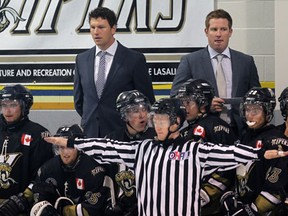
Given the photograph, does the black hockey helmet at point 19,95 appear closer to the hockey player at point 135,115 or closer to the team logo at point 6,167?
the team logo at point 6,167

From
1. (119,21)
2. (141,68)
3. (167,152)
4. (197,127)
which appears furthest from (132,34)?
(167,152)

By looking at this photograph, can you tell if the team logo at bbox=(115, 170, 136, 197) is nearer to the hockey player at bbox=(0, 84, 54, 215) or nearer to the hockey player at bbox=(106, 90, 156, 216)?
the hockey player at bbox=(106, 90, 156, 216)

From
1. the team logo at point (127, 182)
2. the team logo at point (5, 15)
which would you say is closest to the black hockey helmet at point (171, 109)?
the team logo at point (127, 182)

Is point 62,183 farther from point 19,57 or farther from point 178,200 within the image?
point 19,57

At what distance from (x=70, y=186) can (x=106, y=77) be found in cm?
92

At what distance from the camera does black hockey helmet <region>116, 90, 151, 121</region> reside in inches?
278

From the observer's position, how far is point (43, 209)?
705 cm

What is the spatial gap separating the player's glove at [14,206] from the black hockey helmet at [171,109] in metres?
1.26

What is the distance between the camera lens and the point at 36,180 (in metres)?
7.34

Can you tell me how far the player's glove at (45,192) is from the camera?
282 inches

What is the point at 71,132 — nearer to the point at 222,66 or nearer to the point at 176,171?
the point at 176,171

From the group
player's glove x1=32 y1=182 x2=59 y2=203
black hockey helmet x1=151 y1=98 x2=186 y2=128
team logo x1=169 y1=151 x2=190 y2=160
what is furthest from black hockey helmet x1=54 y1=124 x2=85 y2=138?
team logo x1=169 y1=151 x2=190 y2=160

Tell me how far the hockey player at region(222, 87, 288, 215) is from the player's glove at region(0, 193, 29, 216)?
1.38 metres

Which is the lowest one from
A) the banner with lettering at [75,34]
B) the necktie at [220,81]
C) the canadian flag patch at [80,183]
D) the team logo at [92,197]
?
the team logo at [92,197]
